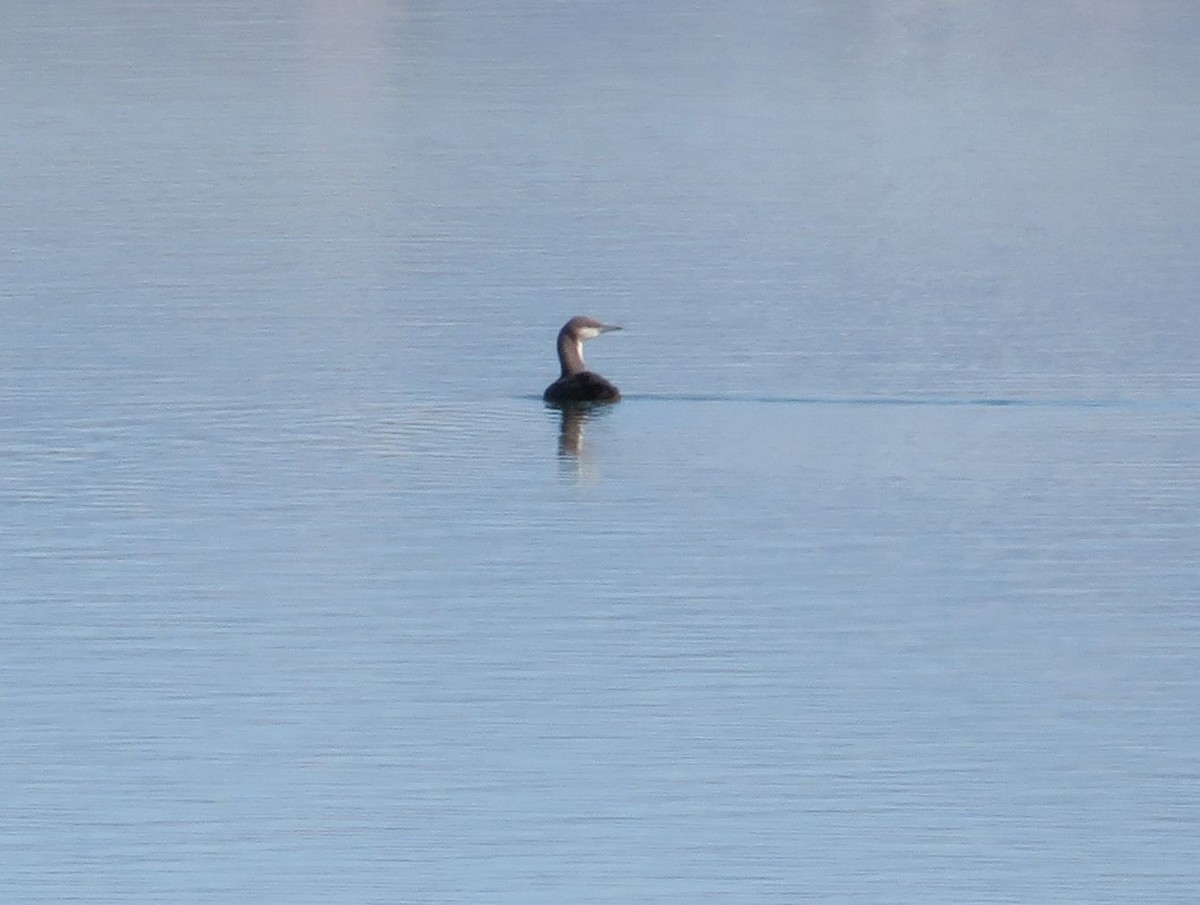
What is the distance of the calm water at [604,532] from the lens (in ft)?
30.9

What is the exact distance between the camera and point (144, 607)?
12.2 meters

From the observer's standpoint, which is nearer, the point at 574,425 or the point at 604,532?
the point at 604,532

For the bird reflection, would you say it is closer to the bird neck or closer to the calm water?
the calm water

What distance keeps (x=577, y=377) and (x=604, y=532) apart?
9.28 feet

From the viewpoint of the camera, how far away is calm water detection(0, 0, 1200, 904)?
30.9 feet

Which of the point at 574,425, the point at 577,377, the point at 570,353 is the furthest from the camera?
the point at 570,353

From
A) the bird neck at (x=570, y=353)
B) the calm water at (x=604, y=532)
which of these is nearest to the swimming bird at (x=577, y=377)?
the bird neck at (x=570, y=353)

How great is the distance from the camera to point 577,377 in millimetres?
16297

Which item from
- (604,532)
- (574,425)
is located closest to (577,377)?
(574,425)

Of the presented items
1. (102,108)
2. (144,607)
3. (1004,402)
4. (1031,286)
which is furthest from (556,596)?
(102,108)

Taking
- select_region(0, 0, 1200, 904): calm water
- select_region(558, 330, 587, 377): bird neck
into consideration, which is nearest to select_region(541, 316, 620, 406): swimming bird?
select_region(558, 330, 587, 377): bird neck

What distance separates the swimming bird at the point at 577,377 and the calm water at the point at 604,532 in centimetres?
17

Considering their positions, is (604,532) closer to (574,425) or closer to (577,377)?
(574,425)

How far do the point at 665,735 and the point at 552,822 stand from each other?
1.02m
